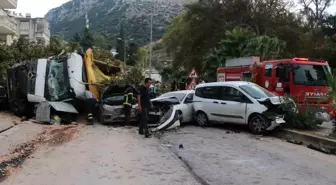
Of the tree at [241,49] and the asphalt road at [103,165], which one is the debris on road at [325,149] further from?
the tree at [241,49]

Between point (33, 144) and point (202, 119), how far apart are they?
6.42 meters

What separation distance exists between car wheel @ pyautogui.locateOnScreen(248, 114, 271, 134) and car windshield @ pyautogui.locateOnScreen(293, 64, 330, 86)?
113 inches

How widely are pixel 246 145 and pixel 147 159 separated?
3.24 m

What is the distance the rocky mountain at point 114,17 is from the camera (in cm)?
10569

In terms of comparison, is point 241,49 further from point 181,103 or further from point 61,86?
point 61,86

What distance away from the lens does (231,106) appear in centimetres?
1370

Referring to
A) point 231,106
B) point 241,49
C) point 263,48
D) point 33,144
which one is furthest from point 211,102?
point 241,49

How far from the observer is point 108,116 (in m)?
15.6

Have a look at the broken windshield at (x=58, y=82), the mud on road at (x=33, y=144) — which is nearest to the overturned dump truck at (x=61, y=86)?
the broken windshield at (x=58, y=82)

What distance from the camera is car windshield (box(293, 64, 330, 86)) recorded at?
A: 49.1ft

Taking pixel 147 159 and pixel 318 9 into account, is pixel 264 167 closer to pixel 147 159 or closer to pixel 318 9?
pixel 147 159

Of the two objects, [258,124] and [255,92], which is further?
[255,92]

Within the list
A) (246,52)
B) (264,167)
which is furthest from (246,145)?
(246,52)

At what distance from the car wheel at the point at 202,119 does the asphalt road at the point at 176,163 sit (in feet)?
9.00
